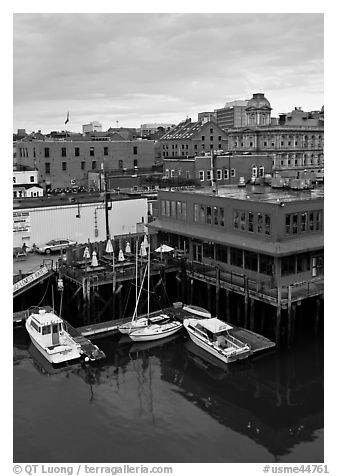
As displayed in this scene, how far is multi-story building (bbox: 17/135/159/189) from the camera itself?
221 ft

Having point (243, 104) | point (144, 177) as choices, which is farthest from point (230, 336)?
point (243, 104)

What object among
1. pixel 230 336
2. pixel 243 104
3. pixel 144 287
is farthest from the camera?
pixel 243 104

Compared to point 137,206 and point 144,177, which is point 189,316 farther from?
point 144,177

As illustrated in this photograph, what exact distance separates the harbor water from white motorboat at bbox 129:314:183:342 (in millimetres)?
420

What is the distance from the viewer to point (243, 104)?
199m

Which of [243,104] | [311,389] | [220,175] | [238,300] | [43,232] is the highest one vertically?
[243,104]

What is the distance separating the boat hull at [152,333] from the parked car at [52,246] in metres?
13.7

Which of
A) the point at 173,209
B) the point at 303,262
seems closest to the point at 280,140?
the point at 173,209

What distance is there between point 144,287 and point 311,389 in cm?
1491

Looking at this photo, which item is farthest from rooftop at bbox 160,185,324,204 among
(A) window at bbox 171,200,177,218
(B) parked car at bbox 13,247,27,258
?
(B) parked car at bbox 13,247,27,258

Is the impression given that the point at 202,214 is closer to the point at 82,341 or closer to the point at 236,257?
the point at 236,257

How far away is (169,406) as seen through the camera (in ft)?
80.7

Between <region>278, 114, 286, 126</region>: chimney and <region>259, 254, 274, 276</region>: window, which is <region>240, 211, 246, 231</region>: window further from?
<region>278, 114, 286, 126</region>: chimney

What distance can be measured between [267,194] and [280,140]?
43301 millimetres
